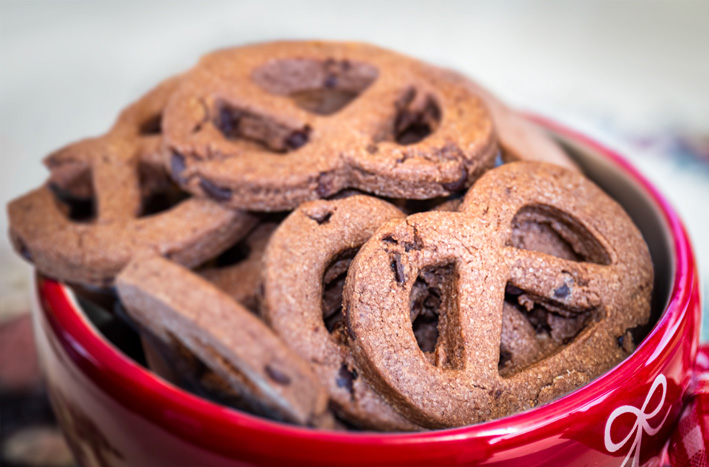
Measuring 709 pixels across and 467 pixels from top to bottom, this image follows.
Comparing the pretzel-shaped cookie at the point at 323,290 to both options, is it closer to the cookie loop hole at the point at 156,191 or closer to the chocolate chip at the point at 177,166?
the chocolate chip at the point at 177,166

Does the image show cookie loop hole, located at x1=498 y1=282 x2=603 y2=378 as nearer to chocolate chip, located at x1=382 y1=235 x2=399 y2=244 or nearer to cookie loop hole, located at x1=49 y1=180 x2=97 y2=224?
chocolate chip, located at x1=382 y1=235 x2=399 y2=244

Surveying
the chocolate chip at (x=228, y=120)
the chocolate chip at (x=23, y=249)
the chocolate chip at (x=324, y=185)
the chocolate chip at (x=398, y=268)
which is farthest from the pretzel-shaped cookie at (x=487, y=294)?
the chocolate chip at (x=23, y=249)

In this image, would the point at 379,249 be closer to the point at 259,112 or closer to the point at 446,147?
the point at 446,147

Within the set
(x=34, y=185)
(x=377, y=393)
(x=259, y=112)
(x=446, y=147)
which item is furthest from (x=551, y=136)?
(x=34, y=185)

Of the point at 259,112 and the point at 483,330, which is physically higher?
the point at 259,112

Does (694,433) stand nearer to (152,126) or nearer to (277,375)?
(277,375)

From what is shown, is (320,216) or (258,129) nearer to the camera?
(320,216)

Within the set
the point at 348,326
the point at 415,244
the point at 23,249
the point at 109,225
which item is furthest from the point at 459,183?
the point at 23,249

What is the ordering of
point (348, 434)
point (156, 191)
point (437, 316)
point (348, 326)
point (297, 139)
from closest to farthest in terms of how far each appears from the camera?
point (348, 434) → point (348, 326) → point (437, 316) → point (297, 139) → point (156, 191)

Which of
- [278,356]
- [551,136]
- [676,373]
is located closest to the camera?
[278,356]
